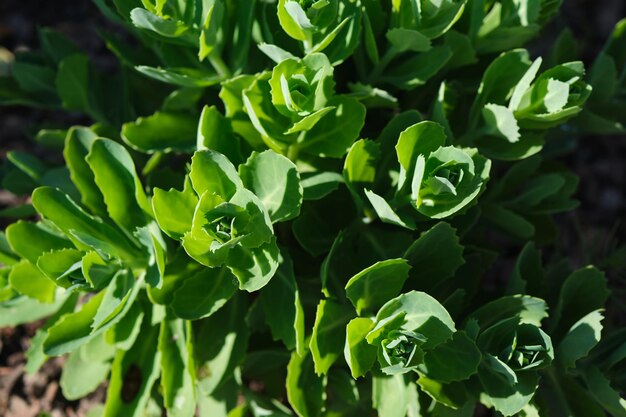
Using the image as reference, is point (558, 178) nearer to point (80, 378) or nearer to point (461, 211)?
point (461, 211)

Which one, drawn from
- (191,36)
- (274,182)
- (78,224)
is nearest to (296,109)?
(274,182)

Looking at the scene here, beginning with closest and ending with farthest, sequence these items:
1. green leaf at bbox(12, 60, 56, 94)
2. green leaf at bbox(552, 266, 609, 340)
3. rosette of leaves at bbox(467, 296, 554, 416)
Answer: rosette of leaves at bbox(467, 296, 554, 416), green leaf at bbox(552, 266, 609, 340), green leaf at bbox(12, 60, 56, 94)

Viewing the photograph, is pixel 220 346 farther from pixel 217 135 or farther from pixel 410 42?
pixel 410 42

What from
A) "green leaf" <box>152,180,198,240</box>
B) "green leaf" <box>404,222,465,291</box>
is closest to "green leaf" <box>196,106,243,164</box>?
"green leaf" <box>152,180,198,240</box>

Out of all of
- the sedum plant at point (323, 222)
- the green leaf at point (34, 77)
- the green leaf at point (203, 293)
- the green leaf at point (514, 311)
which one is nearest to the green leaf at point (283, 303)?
the sedum plant at point (323, 222)

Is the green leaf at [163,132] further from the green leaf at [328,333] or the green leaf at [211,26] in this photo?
the green leaf at [328,333]

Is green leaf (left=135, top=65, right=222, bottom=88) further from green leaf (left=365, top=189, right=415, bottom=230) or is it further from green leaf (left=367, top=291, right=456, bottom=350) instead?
green leaf (left=367, top=291, right=456, bottom=350)
